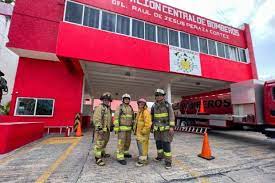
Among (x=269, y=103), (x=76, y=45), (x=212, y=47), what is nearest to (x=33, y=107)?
(x=76, y=45)

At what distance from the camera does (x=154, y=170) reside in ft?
13.0

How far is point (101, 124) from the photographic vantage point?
4523 millimetres

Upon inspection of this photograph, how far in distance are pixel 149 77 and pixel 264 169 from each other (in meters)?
9.40

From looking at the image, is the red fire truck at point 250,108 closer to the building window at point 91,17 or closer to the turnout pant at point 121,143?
the turnout pant at point 121,143

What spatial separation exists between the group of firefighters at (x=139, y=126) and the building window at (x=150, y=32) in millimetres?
7288

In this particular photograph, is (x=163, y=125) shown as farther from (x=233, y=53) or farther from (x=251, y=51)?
(x=251, y=51)

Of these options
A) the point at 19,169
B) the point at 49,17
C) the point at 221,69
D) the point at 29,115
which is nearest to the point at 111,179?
the point at 19,169

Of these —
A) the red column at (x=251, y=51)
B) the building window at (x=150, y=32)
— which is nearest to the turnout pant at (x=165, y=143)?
the building window at (x=150, y=32)

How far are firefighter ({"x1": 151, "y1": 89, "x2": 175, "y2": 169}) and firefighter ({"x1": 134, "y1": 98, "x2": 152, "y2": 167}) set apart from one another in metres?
0.25

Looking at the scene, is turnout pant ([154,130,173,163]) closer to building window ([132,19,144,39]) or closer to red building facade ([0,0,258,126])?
red building facade ([0,0,258,126])

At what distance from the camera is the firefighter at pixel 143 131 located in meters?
4.37

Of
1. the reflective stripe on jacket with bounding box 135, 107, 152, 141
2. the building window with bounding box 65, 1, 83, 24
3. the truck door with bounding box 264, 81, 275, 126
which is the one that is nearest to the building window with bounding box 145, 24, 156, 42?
the building window with bounding box 65, 1, 83, 24

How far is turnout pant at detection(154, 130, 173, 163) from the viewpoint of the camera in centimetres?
424

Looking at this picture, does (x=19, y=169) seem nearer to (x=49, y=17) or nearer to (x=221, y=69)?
(x=49, y=17)
